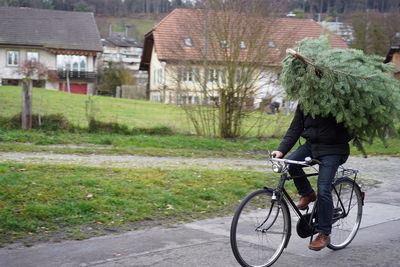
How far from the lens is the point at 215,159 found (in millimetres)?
14117

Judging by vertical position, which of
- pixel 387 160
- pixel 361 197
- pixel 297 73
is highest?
pixel 297 73

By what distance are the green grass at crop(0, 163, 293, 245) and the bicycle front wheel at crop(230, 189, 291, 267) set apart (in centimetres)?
213

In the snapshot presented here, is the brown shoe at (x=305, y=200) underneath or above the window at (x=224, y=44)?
underneath

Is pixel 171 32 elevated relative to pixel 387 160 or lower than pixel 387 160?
elevated

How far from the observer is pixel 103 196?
8086 millimetres

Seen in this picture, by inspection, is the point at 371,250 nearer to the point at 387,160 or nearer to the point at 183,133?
the point at 387,160

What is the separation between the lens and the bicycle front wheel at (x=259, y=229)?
17.7 feet

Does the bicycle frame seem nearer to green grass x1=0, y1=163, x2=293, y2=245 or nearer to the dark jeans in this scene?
the dark jeans

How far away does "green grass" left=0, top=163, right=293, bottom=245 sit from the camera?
697cm

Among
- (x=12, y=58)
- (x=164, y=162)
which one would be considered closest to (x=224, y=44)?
(x=164, y=162)

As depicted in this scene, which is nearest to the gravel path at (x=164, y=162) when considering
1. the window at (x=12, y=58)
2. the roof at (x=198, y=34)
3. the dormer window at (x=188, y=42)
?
the roof at (x=198, y=34)

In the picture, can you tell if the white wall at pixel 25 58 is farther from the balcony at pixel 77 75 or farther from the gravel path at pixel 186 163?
the gravel path at pixel 186 163

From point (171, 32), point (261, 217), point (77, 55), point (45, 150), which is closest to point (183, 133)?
point (171, 32)

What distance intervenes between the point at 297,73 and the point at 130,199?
3.35 m
